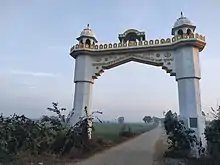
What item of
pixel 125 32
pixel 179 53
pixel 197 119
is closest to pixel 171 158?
pixel 197 119

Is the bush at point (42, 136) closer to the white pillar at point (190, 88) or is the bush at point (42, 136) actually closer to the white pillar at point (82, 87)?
the white pillar at point (82, 87)

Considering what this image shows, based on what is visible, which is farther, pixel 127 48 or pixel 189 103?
pixel 127 48

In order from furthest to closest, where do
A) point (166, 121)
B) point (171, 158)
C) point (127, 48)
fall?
point (127, 48), point (166, 121), point (171, 158)

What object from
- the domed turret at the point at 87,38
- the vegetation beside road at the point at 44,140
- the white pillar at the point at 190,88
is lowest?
the vegetation beside road at the point at 44,140

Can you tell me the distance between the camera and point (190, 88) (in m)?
9.95

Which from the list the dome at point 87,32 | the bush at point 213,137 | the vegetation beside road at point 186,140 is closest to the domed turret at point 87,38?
the dome at point 87,32

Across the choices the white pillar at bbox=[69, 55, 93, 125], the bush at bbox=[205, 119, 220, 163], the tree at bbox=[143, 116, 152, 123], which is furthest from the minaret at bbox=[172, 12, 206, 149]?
the tree at bbox=[143, 116, 152, 123]

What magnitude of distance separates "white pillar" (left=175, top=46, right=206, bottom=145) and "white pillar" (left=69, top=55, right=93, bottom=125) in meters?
4.22

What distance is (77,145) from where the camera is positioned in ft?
32.2

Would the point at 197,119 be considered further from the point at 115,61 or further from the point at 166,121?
the point at 115,61

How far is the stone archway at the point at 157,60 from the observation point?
9891mm

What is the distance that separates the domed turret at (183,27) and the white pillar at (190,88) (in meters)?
0.99

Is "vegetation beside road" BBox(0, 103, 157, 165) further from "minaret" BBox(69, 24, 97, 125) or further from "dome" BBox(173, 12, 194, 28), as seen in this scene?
"dome" BBox(173, 12, 194, 28)

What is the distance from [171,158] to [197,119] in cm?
199
